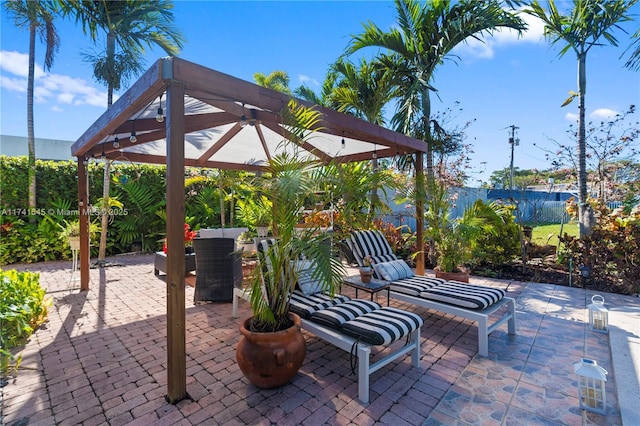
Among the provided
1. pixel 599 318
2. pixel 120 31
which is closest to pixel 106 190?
pixel 120 31

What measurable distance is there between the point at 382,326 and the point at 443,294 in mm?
1389

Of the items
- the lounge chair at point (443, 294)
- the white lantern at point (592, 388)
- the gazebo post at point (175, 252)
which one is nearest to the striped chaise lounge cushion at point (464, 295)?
the lounge chair at point (443, 294)

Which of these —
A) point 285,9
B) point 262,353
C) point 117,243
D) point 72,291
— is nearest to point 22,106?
point 117,243

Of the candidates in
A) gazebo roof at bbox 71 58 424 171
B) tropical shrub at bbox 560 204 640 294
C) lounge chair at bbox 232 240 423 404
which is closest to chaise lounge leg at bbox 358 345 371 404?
lounge chair at bbox 232 240 423 404

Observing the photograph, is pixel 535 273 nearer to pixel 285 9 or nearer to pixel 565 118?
pixel 565 118

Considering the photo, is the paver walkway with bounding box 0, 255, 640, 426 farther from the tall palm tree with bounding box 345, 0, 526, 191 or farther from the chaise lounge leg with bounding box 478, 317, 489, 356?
the tall palm tree with bounding box 345, 0, 526, 191

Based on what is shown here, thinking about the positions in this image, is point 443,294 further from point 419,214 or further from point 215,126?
point 215,126

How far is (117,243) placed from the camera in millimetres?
9266

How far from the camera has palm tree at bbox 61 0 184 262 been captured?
7887 mm

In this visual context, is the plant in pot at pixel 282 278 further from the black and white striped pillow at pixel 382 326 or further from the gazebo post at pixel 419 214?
the gazebo post at pixel 419 214

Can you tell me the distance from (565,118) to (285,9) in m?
6.87

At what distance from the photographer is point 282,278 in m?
2.83

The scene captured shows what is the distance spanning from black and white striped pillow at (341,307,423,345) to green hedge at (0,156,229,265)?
23.8 ft

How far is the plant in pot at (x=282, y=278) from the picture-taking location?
254cm
